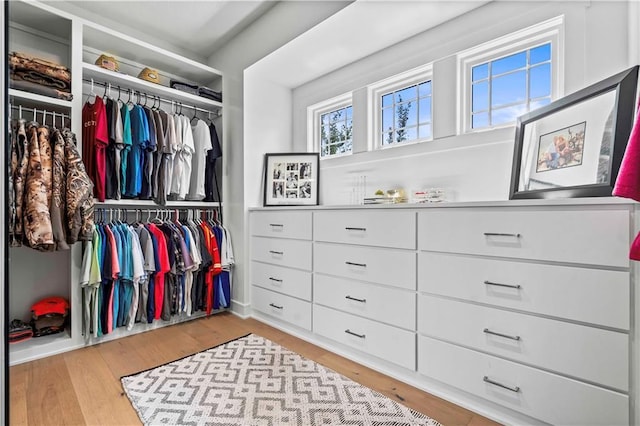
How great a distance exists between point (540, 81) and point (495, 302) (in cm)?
139

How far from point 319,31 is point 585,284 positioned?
2144 millimetres

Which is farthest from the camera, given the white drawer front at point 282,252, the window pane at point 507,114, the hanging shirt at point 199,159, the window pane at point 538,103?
the hanging shirt at point 199,159

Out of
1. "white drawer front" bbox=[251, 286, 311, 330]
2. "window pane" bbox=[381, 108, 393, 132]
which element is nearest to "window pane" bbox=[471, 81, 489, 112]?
"window pane" bbox=[381, 108, 393, 132]

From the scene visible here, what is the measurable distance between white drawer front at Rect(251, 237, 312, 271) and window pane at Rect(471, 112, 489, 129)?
1.41m

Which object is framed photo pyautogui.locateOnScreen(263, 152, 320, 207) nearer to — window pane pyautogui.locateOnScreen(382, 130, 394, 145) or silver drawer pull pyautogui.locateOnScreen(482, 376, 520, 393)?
window pane pyautogui.locateOnScreen(382, 130, 394, 145)

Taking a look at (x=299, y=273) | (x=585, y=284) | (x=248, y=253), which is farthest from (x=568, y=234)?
(x=248, y=253)

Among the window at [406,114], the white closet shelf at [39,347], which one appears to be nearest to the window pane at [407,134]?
the window at [406,114]

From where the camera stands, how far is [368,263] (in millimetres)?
1883

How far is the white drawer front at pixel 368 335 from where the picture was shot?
1697 millimetres

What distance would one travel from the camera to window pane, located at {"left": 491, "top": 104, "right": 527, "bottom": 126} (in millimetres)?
1948

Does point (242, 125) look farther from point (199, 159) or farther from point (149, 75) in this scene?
point (149, 75)

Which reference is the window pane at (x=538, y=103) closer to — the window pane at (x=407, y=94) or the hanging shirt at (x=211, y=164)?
the window pane at (x=407, y=94)

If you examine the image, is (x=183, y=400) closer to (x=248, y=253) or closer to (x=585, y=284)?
(x=248, y=253)

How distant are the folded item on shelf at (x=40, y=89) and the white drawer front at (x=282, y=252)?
64.4 inches
